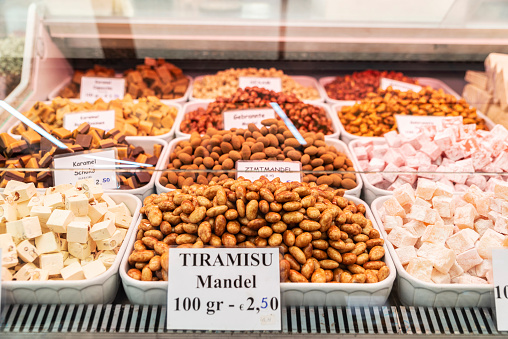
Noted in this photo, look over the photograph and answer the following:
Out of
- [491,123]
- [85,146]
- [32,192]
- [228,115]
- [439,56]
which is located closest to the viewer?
[32,192]

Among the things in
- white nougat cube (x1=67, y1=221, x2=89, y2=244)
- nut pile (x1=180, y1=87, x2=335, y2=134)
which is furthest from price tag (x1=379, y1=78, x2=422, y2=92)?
white nougat cube (x1=67, y1=221, x2=89, y2=244)

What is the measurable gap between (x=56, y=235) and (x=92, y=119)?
781mm

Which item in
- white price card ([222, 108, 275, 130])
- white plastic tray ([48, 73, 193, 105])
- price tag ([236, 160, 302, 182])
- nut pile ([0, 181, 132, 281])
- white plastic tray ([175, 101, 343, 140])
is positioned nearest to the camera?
nut pile ([0, 181, 132, 281])

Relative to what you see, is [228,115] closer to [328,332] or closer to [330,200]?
[330,200]

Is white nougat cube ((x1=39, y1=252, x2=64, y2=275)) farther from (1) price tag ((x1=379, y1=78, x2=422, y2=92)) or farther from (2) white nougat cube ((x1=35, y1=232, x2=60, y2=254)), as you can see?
(1) price tag ((x1=379, y1=78, x2=422, y2=92))

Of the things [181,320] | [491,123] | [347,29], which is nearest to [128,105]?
[347,29]

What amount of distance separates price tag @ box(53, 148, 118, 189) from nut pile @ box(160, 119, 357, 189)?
0.54ft

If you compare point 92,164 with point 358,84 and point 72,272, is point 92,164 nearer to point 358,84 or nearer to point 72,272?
point 72,272

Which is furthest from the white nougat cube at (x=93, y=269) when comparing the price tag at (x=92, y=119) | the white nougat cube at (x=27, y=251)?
the price tag at (x=92, y=119)

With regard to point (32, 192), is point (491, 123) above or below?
below

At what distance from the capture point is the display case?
98 cm

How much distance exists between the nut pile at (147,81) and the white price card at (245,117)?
1.70 feet

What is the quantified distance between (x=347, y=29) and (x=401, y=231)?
1.09 m

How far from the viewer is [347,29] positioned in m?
1.91
